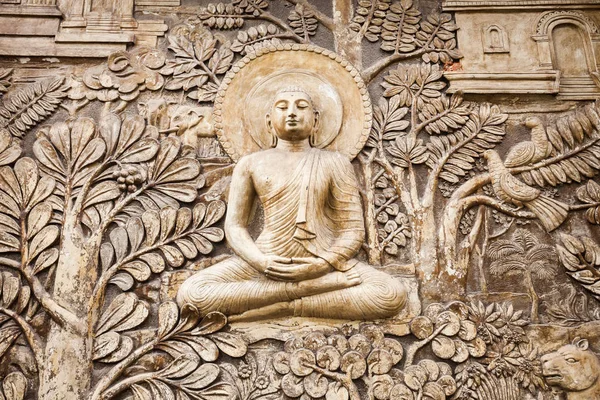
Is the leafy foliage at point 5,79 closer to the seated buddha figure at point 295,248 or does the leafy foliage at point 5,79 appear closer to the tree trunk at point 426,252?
the seated buddha figure at point 295,248

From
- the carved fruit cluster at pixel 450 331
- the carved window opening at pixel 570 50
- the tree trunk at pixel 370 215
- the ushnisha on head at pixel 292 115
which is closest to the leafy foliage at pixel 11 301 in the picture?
the ushnisha on head at pixel 292 115

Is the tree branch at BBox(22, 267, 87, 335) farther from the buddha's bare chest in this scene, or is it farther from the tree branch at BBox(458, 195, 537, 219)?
the tree branch at BBox(458, 195, 537, 219)

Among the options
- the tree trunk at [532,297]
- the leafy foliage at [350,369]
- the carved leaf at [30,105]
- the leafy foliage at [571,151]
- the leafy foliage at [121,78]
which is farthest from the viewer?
the leafy foliage at [121,78]

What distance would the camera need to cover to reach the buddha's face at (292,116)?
460cm

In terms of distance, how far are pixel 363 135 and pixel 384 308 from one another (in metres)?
1.37

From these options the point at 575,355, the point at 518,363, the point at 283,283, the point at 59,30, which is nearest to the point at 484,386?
the point at 518,363

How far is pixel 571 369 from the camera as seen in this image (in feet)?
13.6

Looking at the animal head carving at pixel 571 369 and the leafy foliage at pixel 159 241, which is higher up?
the leafy foliage at pixel 159 241

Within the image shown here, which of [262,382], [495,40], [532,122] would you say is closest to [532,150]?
[532,122]

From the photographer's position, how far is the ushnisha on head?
4.60 m

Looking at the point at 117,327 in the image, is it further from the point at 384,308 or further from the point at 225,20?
the point at 225,20

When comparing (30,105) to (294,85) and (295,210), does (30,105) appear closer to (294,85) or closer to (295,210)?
(294,85)

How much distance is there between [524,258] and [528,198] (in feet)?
1.50

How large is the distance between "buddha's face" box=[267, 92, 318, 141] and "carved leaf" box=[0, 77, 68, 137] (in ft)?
5.72
